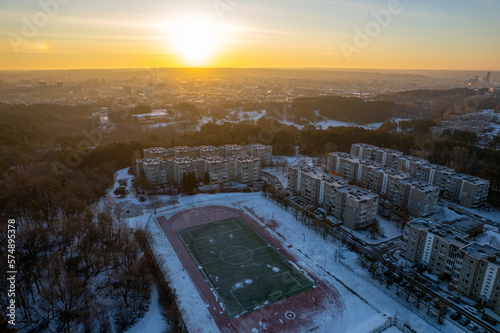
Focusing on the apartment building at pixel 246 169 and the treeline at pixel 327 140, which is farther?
the treeline at pixel 327 140

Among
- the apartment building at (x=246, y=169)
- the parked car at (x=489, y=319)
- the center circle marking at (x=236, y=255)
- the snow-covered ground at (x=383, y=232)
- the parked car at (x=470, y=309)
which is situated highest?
the apartment building at (x=246, y=169)

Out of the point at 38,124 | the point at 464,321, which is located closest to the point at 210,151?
the point at 464,321

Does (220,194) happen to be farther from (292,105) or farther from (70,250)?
(292,105)

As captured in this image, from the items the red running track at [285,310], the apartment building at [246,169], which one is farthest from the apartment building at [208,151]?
the red running track at [285,310]

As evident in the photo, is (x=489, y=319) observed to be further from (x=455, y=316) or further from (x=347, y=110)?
(x=347, y=110)

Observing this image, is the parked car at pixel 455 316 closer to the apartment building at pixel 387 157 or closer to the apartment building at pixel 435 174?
the apartment building at pixel 435 174

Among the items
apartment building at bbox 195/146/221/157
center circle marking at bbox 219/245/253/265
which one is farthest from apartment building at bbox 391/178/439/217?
apartment building at bbox 195/146/221/157

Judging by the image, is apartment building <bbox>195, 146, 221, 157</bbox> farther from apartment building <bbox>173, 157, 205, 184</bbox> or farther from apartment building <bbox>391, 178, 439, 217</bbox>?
apartment building <bbox>391, 178, 439, 217</bbox>
